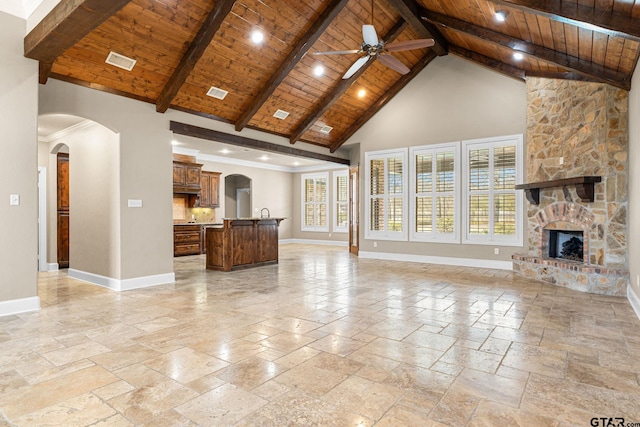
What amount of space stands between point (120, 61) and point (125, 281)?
309 centimetres

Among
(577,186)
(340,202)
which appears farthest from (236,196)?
(577,186)

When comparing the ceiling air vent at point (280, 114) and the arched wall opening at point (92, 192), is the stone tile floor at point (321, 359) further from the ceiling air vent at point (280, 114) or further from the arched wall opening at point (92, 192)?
the ceiling air vent at point (280, 114)

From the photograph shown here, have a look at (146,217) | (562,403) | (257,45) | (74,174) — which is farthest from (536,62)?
(74,174)

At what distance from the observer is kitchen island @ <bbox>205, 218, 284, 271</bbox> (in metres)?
7.00

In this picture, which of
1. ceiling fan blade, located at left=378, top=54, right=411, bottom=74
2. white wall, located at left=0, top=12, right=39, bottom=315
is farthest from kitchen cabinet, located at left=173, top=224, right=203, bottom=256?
ceiling fan blade, located at left=378, top=54, right=411, bottom=74

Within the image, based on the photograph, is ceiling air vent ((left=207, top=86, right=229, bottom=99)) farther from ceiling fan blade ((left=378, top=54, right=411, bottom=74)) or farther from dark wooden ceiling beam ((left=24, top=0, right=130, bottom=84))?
ceiling fan blade ((left=378, top=54, right=411, bottom=74))

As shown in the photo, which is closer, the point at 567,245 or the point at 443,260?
the point at 567,245

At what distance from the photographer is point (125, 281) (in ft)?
→ 17.5

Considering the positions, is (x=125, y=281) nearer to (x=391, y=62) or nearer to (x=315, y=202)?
(x=391, y=62)

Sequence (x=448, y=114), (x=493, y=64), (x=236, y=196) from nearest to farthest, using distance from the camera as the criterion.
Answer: (x=493, y=64) < (x=448, y=114) < (x=236, y=196)

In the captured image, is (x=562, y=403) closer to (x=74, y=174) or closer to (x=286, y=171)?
(x=74, y=174)

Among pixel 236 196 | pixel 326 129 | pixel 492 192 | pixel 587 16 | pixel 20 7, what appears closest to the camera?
pixel 587 16

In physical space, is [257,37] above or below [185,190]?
above

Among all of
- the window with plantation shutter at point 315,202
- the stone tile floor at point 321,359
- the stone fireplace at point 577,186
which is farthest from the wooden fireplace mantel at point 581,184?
the window with plantation shutter at point 315,202
